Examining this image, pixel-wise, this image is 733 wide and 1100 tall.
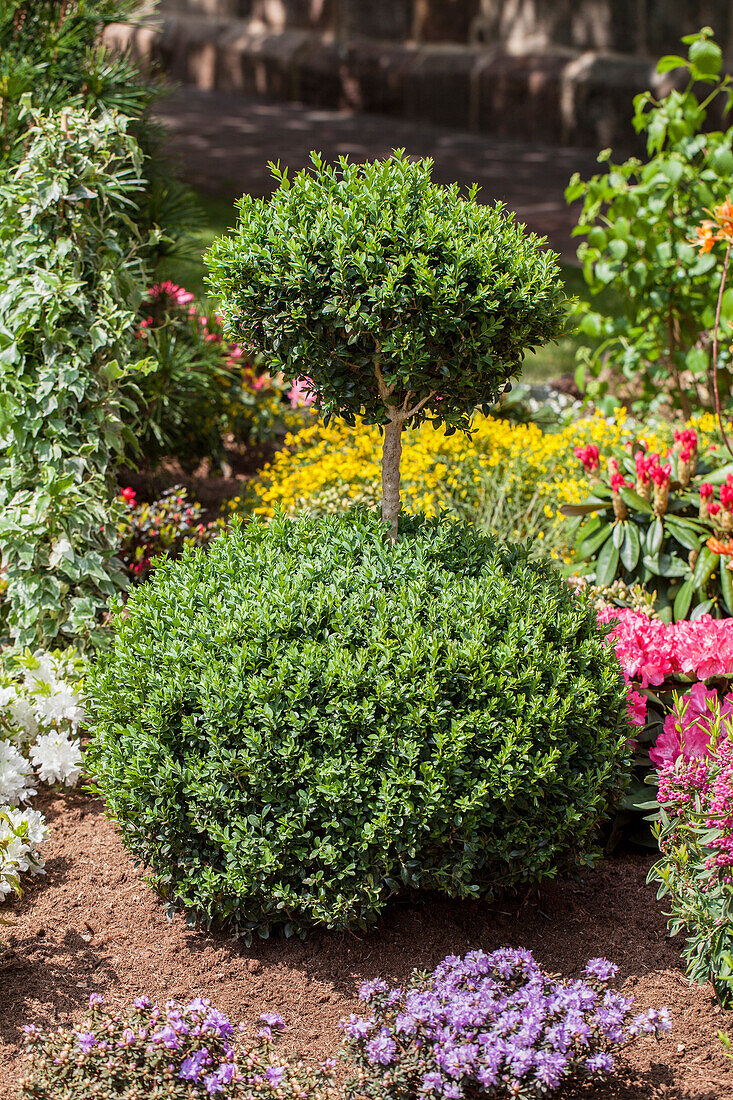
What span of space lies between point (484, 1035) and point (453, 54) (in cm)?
1333

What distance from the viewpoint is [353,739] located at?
101 inches

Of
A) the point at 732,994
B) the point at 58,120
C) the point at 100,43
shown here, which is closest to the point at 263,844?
the point at 732,994

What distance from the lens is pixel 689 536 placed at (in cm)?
375

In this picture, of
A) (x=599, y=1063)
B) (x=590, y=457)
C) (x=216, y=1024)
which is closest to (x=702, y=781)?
(x=599, y=1063)

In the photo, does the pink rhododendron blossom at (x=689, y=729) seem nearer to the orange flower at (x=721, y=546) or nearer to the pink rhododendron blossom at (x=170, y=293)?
the orange flower at (x=721, y=546)

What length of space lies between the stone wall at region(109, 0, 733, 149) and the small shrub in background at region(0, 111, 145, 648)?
344 inches

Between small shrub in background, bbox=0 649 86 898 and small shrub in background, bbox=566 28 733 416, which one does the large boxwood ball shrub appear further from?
small shrub in background, bbox=566 28 733 416

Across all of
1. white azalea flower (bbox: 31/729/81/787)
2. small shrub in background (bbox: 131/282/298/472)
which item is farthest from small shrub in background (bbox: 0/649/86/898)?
small shrub in background (bbox: 131/282/298/472)

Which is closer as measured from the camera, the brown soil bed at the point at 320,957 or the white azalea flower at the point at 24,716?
the brown soil bed at the point at 320,957

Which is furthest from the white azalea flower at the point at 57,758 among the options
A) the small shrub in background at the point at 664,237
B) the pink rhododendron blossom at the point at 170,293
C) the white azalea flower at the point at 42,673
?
the small shrub in background at the point at 664,237

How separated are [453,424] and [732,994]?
154cm

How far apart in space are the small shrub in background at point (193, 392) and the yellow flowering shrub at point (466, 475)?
0.42 metres

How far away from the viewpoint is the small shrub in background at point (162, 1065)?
6.98 feet

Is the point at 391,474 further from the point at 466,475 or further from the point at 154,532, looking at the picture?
the point at 466,475
